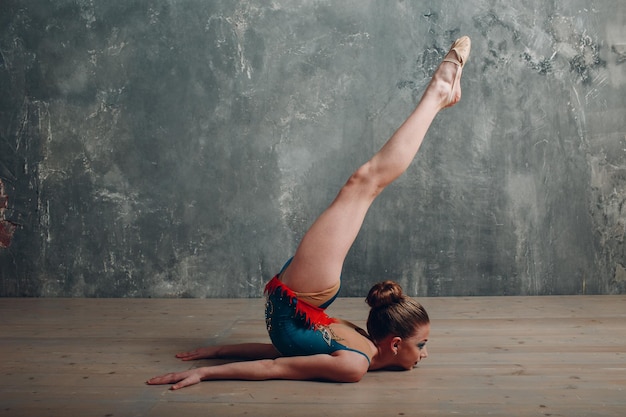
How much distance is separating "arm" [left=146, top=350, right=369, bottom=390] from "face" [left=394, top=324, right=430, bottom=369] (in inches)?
6.3

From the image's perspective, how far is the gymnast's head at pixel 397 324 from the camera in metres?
2.53

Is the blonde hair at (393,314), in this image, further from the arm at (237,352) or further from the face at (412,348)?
the arm at (237,352)

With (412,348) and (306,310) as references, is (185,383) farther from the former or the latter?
(412,348)

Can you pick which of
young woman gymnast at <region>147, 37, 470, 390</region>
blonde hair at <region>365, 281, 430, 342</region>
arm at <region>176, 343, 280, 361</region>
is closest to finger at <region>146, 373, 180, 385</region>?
young woman gymnast at <region>147, 37, 470, 390</region>

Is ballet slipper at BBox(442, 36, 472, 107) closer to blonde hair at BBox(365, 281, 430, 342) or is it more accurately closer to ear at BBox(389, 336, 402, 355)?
blonde hair at BBox(365, 281, 430, 342)

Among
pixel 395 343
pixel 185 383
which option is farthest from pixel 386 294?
pixel 185 383

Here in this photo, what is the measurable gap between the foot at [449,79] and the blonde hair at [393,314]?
0.77 metres

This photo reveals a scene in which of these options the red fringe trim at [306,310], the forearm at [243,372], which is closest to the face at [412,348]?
the red fringe trim at [306,310]

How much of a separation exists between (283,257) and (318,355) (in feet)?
6.54

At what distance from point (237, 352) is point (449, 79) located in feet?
4.63

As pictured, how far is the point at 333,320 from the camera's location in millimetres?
2629

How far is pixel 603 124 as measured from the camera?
14.5 ft

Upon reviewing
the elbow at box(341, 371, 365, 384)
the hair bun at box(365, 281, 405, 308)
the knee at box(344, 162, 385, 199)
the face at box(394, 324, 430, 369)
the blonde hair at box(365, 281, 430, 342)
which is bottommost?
the elbow at box(341, 371, 365, 384)

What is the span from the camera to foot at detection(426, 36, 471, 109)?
2.69m
